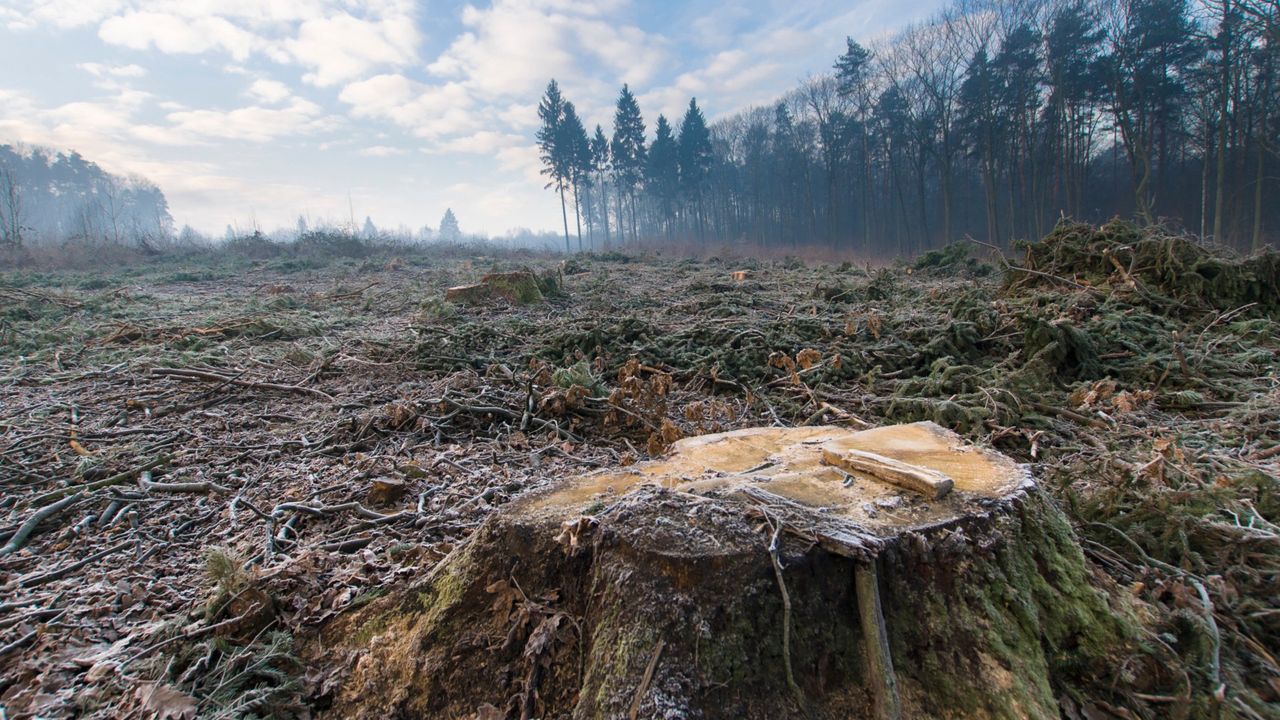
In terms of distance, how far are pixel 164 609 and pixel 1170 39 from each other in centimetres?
3084

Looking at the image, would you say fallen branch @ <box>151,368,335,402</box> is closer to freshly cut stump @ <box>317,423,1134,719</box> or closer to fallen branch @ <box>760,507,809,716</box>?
freshly cut stump @ <box>317,423,1134,719</box>

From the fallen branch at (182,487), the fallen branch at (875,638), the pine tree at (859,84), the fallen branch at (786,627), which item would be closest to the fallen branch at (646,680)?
the fallen branch at (786,627)

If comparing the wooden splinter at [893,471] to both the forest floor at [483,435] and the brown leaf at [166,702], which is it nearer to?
the forest floor at [483,435]

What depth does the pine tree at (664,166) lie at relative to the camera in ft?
152

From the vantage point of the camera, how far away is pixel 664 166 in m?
47.1

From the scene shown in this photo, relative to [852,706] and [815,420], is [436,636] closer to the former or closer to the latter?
[852,706]

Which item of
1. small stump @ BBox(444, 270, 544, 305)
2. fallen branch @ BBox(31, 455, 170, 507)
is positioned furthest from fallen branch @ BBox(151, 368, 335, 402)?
small stump @ BBox(444, 270, 544, 305)

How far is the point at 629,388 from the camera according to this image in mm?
4043

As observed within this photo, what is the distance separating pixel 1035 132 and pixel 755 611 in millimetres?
32862

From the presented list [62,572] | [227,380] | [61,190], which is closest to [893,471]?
[62,572]

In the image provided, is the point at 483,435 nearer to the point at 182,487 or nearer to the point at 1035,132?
the point at 182,487

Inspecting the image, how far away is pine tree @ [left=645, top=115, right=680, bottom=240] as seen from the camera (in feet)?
152

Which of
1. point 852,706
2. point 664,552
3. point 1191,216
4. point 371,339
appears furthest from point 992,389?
point 1191,216

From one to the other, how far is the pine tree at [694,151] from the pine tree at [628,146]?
3.92m
